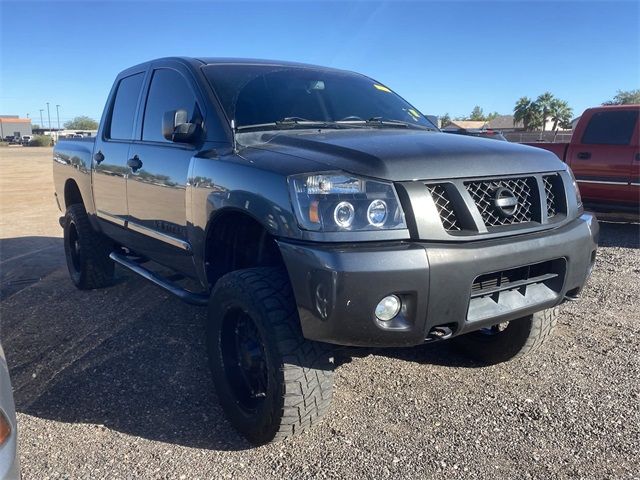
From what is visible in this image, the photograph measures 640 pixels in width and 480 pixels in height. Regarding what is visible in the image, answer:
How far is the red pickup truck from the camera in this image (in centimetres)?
779

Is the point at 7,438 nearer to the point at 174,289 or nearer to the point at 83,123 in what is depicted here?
the point at 174,289

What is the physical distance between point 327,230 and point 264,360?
79 centimetres

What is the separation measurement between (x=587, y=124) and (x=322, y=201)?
23.8ft

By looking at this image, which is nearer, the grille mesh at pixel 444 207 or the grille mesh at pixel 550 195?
the grille mesh at pixel 444 207

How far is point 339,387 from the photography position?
11.2 ft

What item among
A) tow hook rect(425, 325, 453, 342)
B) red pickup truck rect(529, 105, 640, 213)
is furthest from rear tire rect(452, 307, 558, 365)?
red pickup truck rect(529, 105, 640, 213)

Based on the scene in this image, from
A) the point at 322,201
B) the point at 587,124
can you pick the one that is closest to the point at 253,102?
the point at 322,201

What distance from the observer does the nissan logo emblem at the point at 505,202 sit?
2607 mm

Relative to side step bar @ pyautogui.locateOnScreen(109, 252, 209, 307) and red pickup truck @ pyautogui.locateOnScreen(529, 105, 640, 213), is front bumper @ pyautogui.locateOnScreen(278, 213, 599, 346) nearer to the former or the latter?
side step bar @ pyautogui.locateOnScreen(109, 252, 209, 307)

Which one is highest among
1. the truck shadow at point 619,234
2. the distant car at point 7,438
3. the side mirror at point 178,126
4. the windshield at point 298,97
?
the windshield at point 298,97

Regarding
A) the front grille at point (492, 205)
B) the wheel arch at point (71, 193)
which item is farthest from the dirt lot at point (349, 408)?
the wheel arch at point (71, 193)

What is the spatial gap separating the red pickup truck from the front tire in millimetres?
6402

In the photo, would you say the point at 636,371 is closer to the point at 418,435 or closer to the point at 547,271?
the point at 547,271

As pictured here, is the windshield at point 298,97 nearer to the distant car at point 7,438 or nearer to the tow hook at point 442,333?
the tow hook at point 442,333
